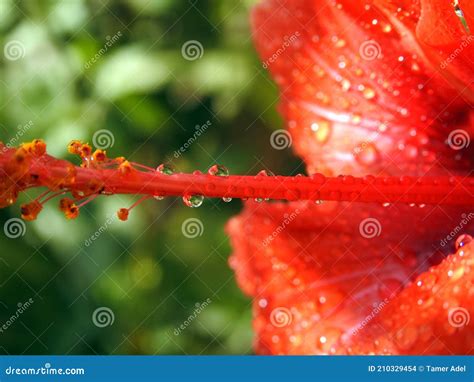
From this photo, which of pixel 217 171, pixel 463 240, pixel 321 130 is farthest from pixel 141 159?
pixel 463 240

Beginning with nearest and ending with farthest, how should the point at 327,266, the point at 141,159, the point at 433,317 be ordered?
the point at 433,317 < the point at 327,266 < the point at 141,159

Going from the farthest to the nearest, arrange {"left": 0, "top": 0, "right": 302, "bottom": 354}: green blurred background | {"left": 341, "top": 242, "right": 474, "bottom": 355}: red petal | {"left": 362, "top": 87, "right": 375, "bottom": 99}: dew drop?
1. {"left": 0, "top": 0, "right": 302, "bottom": 354}: green blurred background
2. {"left": 362, "top": 87, "right": 375, "bottom": 99}: dew drop
3. {"left": 341, "top": 242, "right": 474, "bottom": 355}: red petal

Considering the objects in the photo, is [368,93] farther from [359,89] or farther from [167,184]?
[167,184]

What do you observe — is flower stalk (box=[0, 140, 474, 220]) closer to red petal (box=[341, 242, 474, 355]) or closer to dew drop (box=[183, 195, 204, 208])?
dew drop (box=[183, 195, 204, 208])

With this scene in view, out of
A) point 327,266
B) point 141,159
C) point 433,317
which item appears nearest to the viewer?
point 433,317

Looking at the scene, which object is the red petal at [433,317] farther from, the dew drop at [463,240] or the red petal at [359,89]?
the red petal at [359,89]

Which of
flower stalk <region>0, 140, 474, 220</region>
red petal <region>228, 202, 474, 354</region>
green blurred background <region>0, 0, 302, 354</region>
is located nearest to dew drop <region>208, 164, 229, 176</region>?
flower stalk <region>0, 140, 474, 220</region>
